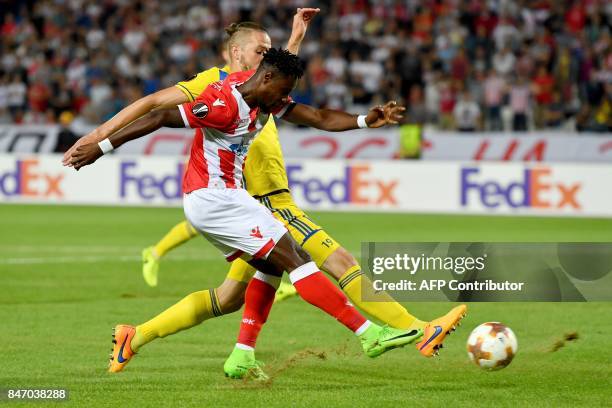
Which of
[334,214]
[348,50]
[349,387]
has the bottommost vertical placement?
[334,214]

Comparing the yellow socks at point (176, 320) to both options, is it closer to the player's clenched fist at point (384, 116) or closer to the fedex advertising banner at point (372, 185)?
the player's clenched fist at point (384, 116)

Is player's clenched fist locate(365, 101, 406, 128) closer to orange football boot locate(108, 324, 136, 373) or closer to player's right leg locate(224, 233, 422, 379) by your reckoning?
player's right leg locate(224, 233, 422, 379)

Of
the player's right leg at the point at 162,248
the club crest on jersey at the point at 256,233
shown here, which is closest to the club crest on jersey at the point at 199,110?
the club crest on jersey at the point at 256,233

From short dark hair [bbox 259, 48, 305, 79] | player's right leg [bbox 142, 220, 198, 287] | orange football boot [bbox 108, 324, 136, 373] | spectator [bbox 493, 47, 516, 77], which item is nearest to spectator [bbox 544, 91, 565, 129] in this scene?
spectator [bbox 493, 47, 516, 77]

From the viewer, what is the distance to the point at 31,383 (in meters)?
6.92

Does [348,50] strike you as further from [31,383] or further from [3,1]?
[31,383]

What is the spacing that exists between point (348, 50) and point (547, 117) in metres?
5.03

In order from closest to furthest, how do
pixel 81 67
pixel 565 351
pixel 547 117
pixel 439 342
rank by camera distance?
pixel 439 342 → pixel 565 351 → pixel 547 117 → pixel 81 67

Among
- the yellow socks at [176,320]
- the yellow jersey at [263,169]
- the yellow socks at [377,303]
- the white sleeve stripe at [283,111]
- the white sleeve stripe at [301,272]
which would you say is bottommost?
the yellow socks at [176,320]

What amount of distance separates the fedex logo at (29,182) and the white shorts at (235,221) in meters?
16.3

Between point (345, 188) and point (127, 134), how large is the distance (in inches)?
589

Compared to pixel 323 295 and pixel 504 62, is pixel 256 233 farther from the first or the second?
pixel 504 62

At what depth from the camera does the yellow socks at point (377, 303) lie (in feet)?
23.2

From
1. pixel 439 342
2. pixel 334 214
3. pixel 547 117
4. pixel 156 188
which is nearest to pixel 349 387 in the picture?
pixel 439 342
